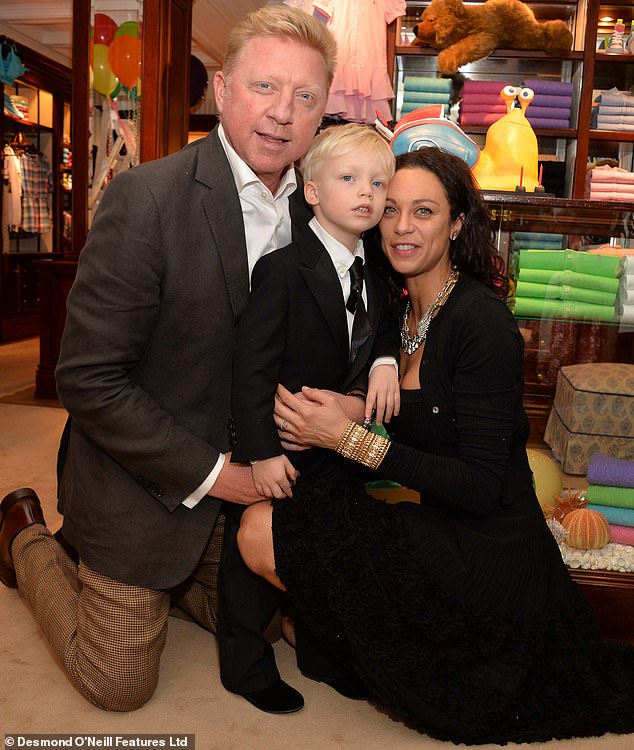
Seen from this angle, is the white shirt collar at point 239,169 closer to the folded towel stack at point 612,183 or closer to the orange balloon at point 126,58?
the folded towel stack at point 612,183

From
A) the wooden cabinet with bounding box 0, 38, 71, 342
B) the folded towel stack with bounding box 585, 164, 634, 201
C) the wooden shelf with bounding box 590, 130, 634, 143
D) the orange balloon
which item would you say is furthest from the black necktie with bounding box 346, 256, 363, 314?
the wooden cabinet with bounding box 0, 38, 71, 342

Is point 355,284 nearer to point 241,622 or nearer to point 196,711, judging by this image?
point 241,622

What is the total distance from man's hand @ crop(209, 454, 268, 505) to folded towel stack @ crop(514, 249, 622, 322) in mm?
985

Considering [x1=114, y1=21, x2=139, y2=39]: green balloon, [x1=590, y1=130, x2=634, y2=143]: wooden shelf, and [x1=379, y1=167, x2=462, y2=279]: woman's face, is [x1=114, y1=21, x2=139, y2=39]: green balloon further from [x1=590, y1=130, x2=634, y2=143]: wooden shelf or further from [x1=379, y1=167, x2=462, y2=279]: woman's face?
[x1=379, y1=167, x2=462, y2=279]: woman's face

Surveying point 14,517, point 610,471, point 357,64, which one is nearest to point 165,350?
point 14,517

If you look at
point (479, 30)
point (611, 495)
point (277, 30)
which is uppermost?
point (479, 30)

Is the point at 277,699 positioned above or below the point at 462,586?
below

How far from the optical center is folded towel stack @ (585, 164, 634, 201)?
15.4 feet

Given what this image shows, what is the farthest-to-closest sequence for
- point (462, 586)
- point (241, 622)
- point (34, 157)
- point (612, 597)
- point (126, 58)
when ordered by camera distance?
point (34, 157), point (126, 58), point (612, 597), point (241, 622), point (462, 586)

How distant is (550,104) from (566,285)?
313cm

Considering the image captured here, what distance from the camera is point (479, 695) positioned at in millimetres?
1616

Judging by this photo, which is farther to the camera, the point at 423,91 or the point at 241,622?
the point at 423,91

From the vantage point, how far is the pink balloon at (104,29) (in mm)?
5277

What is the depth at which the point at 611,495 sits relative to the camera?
2.23m
